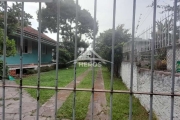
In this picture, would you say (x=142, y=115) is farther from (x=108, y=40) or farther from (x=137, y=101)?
(x=108, y=40)

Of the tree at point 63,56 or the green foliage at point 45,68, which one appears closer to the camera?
the green foliage at point 45,68

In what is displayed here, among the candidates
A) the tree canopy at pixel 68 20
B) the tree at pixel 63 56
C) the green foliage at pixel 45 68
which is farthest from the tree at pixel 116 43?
the tree at pixel 63 56

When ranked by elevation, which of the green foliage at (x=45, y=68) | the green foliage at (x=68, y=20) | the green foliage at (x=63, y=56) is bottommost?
the green foliage at (x=45, y=68)

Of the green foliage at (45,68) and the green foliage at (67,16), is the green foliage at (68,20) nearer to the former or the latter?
the green foliage at (67,16)

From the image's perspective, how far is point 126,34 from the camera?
1127cm

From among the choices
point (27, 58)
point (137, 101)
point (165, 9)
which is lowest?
point (137, 101)

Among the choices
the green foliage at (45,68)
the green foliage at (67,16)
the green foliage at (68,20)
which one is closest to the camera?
the green foliage at (68,20)

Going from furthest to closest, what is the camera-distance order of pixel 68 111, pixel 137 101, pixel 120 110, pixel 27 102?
1. pixel 137 101
2. pixel 27 102
3. pixel 120 110
4. pixel 68 111

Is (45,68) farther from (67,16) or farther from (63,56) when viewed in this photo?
(67,16)

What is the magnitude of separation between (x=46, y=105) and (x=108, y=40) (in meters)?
7.47

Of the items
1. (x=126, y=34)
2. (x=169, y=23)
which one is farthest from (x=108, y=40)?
(x=169, y=23)

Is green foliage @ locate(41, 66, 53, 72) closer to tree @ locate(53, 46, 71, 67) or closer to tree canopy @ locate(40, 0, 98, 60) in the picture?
tree @ locate(53, 46, 71, 67)

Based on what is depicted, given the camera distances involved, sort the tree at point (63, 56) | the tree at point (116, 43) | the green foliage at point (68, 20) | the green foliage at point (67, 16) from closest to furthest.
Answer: the green foliage at point (68, 20) → the green foliage at point (67, 16) → the tree at point (116, 43) → the tree at point (63, 56)

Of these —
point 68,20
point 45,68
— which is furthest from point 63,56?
point 68,20
